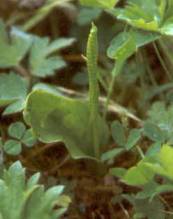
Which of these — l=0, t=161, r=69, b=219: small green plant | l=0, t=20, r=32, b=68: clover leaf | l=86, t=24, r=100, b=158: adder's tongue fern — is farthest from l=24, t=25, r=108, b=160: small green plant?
l=0, t=20, r=32, b=68: clover leaf

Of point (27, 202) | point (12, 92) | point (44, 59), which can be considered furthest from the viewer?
point (44, 59)

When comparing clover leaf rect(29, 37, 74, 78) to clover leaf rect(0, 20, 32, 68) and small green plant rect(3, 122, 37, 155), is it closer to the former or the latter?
clover leaf rect(0, 20, 32, 68)

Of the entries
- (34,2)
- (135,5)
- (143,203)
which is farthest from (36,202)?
(34,2)

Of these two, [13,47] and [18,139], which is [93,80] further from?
[13,47]

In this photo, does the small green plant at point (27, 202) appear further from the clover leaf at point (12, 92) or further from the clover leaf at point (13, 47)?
the clover leaf at point (13, 47)

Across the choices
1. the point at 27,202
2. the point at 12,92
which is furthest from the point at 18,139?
the point at 27,202

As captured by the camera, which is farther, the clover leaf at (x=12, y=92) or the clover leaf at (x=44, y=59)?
the clover leaf at (x=44, y=59)

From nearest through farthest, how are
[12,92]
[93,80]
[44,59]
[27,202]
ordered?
1. [27,202]
2. [93,80]
3. [12,92]
4. [44,59]

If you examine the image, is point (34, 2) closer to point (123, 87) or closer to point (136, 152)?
point (123, 87)

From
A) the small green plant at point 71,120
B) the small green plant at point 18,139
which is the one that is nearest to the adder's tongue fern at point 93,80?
the small green plant at point 71,120

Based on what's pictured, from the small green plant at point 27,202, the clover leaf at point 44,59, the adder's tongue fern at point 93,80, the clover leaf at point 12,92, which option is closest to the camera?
the small green plant at point 27,202
